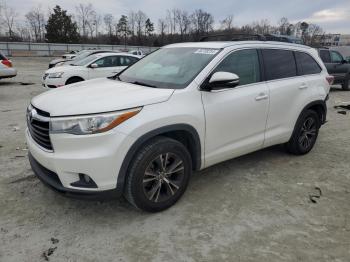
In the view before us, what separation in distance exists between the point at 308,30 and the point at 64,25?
59482 mm

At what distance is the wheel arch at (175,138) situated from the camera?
120 inches

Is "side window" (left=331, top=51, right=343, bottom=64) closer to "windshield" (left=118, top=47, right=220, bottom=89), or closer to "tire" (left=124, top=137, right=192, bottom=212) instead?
"windshield" (left=118, top=47, right=220, bottom=89)

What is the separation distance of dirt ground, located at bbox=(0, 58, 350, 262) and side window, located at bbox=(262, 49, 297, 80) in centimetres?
136

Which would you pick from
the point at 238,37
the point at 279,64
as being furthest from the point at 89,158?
the point at 238,37

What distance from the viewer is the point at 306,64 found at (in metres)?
5.10

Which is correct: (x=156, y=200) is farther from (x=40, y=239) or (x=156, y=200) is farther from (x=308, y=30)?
(x=308, y=30)

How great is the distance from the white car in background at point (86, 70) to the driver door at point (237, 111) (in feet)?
23.0

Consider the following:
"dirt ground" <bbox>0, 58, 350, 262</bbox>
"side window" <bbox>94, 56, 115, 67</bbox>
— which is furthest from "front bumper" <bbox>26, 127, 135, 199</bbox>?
"side window" <bbox>94, 56, 115, 67</bbox>

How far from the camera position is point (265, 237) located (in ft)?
10.2

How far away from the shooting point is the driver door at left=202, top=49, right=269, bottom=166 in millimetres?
3709

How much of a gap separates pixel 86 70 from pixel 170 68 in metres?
7.89

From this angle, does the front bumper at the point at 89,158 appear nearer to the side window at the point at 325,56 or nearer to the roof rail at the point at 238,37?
the roof rail at the point at 238,37

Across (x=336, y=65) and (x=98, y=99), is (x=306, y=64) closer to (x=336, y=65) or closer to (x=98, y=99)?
(x=98, y=99)

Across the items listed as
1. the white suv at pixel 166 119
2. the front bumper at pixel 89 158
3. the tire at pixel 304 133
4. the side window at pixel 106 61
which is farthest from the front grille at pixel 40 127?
the side window at pixel 106 61
